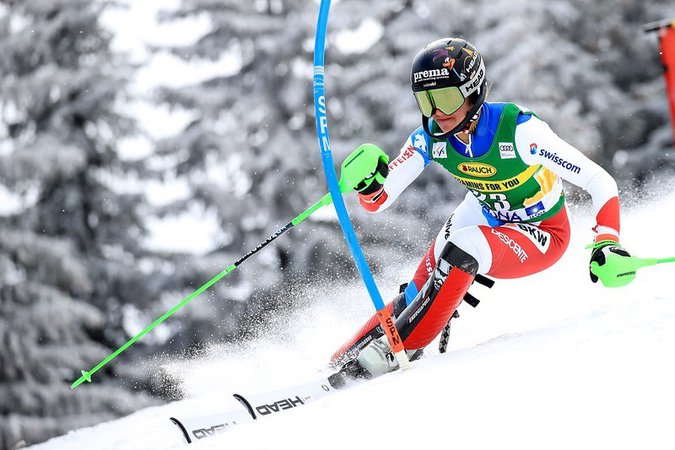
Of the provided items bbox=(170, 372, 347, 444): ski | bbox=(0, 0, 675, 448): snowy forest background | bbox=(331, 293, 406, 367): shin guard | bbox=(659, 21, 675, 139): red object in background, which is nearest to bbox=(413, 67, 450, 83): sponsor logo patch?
bbox=(659, 21, 675, 139): red object in background

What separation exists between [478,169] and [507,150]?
0.68ft

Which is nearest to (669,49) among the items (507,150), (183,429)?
(507,150)

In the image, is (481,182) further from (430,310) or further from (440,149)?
(430,310)

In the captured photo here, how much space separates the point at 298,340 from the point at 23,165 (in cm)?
792

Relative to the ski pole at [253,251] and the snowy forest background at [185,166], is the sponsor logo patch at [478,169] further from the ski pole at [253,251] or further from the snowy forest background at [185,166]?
the snowy forest background at [185,166]

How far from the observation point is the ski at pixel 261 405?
4120 mm

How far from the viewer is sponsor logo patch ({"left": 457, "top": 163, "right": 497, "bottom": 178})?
4.16 metres

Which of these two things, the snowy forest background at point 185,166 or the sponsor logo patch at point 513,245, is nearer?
the sponsor logo patch at point 513,245

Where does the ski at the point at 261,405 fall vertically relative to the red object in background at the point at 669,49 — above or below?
below

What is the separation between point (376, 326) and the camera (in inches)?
183

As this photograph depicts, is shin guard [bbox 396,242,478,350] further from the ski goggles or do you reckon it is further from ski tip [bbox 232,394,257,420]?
ski tip [bbox 232,394,257,420]

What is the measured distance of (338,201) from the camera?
12.7ft

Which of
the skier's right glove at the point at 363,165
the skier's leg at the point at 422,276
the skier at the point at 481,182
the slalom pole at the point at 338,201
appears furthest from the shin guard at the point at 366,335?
the skier's right glove at the point at 363,165

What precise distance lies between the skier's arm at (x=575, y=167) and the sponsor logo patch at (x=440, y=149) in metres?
0.43
